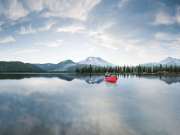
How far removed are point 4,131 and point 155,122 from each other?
12.3 m

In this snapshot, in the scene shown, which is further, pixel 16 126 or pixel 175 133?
pixel 16 126

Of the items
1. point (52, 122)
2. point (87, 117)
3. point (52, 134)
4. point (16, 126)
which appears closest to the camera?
point (52, 134)

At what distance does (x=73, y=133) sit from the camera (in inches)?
469

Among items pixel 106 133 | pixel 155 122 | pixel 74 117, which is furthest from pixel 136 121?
pixel 74 117

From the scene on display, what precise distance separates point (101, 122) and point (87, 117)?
2124mm

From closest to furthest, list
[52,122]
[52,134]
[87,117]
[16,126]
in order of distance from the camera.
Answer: [52,134] → [16,126] → [52,122] → [87,117]

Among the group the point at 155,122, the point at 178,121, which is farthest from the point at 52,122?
the point at 178,121

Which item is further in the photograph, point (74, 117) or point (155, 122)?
point (74, 117)

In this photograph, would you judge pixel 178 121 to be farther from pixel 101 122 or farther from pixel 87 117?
pixel 87 117

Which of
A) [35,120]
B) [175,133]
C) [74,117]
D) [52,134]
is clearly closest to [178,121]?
[175,133]

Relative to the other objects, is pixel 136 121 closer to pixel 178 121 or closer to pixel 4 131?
pixel 178 121

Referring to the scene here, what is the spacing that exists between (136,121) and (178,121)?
3.72 meters

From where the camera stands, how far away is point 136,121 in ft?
49.3

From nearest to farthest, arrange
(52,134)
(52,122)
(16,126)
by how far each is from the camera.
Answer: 1. (52,134)
2. (16,126)
3. (52,122)
